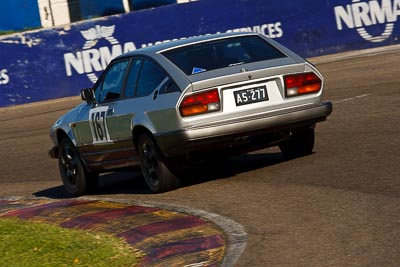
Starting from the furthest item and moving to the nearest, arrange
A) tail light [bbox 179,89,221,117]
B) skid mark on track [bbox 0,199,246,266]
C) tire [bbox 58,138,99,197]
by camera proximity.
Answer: tire [bbox 58,138,99,197] < tail light [bbox 179,89,221,117] < skid mark on track [bbox 0,199,246,266]

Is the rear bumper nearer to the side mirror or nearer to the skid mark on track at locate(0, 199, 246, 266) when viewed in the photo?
the skid mark on track at locate(0, 199, 246, 266)

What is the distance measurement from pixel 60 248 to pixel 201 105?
91.6 inches

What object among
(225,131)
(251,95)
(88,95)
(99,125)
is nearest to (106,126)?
(99,125)

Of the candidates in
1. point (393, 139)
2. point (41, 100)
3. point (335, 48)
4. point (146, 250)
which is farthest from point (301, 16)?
point (146, 250)

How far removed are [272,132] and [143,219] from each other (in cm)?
169

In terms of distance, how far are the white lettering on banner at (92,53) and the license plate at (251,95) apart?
16.1 m

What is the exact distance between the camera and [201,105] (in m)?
9.91

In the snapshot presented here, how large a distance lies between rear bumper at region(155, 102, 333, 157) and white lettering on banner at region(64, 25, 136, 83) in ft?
52.7

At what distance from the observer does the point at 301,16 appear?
85.1ft

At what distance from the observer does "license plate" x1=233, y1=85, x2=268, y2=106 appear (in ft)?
32.9

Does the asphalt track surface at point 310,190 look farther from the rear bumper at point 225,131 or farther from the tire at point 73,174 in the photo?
the rear bumper at point 225,131

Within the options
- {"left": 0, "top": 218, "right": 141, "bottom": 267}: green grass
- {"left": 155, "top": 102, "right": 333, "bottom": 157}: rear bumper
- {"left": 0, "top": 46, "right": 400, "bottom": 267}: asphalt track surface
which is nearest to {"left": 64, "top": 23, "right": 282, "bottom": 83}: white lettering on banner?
{"left": 0, "top": 46, "right": 400, "bottom": 267}: asphalt track surface

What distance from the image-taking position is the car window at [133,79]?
10.9m

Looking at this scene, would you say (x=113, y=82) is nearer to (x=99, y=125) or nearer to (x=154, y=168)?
(x=99, y=125)
